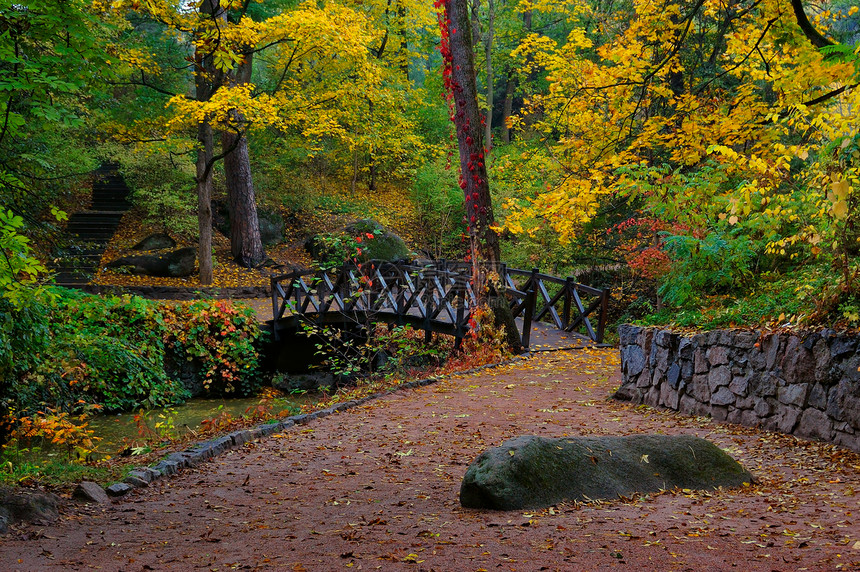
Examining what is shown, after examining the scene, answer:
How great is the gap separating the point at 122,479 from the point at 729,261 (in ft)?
19.7

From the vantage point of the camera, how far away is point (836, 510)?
3473 mm

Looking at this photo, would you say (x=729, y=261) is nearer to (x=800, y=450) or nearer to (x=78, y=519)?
(x=800, y=450)

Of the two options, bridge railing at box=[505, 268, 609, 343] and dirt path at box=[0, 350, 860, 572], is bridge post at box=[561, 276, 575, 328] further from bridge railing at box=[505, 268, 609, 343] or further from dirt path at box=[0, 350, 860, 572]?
dirt path at box=[0, 350, 860, 572]

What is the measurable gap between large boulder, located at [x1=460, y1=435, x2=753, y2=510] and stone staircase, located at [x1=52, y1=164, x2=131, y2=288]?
14.6 metres

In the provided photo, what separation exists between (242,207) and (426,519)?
16746 mm

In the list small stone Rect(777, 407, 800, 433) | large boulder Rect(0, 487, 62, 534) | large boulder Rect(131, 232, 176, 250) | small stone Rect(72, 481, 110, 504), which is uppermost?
large boulder Rect(131, 232, 176, 250)

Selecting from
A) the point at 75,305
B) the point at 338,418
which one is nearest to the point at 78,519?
the point at 338,418

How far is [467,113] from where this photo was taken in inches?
422

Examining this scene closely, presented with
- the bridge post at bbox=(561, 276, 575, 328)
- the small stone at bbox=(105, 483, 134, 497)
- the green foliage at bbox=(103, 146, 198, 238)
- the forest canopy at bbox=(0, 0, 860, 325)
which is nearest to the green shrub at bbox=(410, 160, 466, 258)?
the forest canopy at bbox=(0, 0, 860, 325)

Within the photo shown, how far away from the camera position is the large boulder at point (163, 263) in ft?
57.9

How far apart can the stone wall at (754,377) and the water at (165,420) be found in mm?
4289

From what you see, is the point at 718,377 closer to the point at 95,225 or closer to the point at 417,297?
the point at 417,297

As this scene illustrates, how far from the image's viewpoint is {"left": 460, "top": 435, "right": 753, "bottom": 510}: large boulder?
3662 millimetres

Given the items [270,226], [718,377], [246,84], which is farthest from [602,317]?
A: [270,226]
